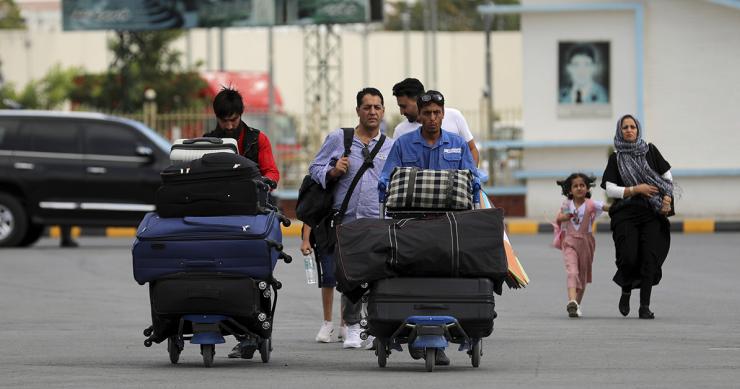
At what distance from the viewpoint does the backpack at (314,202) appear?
12422 mm

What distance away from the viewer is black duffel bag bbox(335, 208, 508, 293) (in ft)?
34.0

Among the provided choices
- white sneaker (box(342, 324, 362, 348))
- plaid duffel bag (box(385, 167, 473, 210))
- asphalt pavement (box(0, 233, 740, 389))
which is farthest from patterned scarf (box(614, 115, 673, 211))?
plaid duffel bag (box(385, 167, 473, 210))

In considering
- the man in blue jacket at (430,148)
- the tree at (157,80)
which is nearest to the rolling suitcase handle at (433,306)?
the man in blue jacket at (430,148)

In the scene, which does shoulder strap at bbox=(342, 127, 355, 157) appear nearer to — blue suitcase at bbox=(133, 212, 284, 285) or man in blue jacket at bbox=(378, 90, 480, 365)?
man in blue jacket at bbox=(378, 90, 480, 365)

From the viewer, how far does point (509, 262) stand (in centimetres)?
1168

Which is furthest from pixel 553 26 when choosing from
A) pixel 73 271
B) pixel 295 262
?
pixel 73 271

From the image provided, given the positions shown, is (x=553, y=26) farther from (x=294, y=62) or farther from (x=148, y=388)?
(x=294, y=62)

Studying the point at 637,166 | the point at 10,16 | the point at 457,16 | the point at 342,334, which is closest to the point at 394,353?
the point at 342,334

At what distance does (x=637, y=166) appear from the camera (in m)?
14.8

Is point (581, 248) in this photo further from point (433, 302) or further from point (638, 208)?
point (433, 302)

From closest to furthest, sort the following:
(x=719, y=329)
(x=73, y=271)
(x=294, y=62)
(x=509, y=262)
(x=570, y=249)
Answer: (x=509, y=262), (x=719, y=329), (x=570, y=249), (x=73, y=271), (x=294, y=62)

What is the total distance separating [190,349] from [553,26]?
63.9 ft

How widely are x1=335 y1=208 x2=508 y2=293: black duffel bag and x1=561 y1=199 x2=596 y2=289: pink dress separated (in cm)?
491

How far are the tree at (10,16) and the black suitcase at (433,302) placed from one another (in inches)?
2761
